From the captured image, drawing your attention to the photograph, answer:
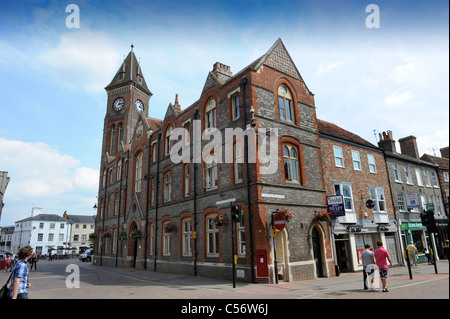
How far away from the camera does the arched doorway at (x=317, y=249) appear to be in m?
16.2

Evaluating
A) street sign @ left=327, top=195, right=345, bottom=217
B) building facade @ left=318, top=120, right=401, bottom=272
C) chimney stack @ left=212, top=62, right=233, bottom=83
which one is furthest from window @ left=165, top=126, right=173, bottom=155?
street sign @ left=327, top=195, right=345, bottom=217

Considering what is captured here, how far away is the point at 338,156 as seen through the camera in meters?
20.1

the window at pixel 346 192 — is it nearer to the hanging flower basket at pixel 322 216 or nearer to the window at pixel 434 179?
the hanging flower basket at pixel 322 216

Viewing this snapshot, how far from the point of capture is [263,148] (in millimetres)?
15227

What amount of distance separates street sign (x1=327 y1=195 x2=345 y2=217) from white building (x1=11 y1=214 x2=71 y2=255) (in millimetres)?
70305

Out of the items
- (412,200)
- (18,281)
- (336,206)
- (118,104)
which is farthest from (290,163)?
(118,104)

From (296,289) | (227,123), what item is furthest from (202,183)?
(296,289)

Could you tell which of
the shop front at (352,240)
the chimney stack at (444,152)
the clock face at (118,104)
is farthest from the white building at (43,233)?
the chimney stack at (444,152)

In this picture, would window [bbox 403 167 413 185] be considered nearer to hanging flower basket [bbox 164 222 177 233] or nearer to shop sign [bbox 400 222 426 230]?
shop sign [bbox 400 222 426 230]

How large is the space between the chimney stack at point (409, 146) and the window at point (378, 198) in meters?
10.6

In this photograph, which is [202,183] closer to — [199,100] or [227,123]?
[227,123]

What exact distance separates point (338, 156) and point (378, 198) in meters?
5.12

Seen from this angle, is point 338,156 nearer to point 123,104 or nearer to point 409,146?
point 409,146
